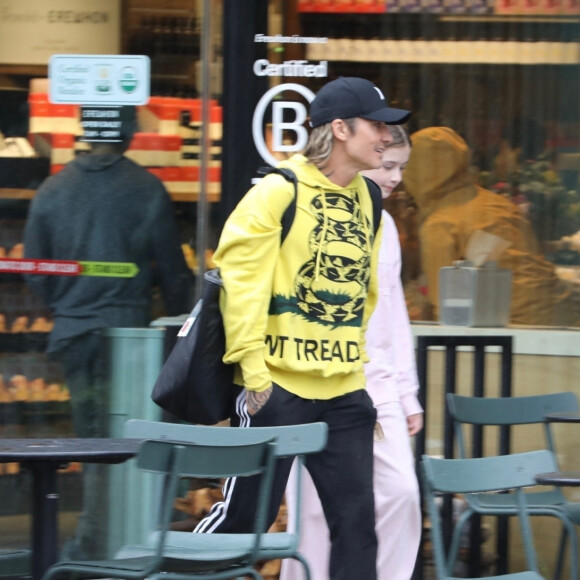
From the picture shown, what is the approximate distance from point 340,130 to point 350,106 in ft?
0.27

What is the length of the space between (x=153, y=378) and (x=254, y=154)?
1.09m

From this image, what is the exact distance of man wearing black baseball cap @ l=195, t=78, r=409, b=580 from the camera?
392 cm

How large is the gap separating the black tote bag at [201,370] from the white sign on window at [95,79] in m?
1.95

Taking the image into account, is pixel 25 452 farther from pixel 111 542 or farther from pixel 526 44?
pixel 526 44

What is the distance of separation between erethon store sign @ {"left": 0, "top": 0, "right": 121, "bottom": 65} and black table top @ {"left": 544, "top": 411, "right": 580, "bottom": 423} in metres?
2.45

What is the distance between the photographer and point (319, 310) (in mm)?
4008

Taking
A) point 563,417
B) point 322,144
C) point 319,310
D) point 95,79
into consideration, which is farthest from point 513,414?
point 95,79

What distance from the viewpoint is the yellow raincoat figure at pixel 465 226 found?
5961 millimetres

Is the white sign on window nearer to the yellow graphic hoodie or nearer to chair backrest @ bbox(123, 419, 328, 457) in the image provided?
the yellow graphic hoodie

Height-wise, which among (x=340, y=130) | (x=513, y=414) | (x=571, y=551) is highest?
(x=340, y=130)

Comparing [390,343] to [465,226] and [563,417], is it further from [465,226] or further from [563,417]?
[465,226]

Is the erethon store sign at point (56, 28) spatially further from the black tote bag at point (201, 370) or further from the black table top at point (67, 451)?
the black table top at point (67, 451)

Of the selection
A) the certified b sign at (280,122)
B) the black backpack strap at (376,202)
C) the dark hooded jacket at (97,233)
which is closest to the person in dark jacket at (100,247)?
the dark hooded jacket at (97,233)

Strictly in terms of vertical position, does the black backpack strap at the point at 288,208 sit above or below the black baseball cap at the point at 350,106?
below
